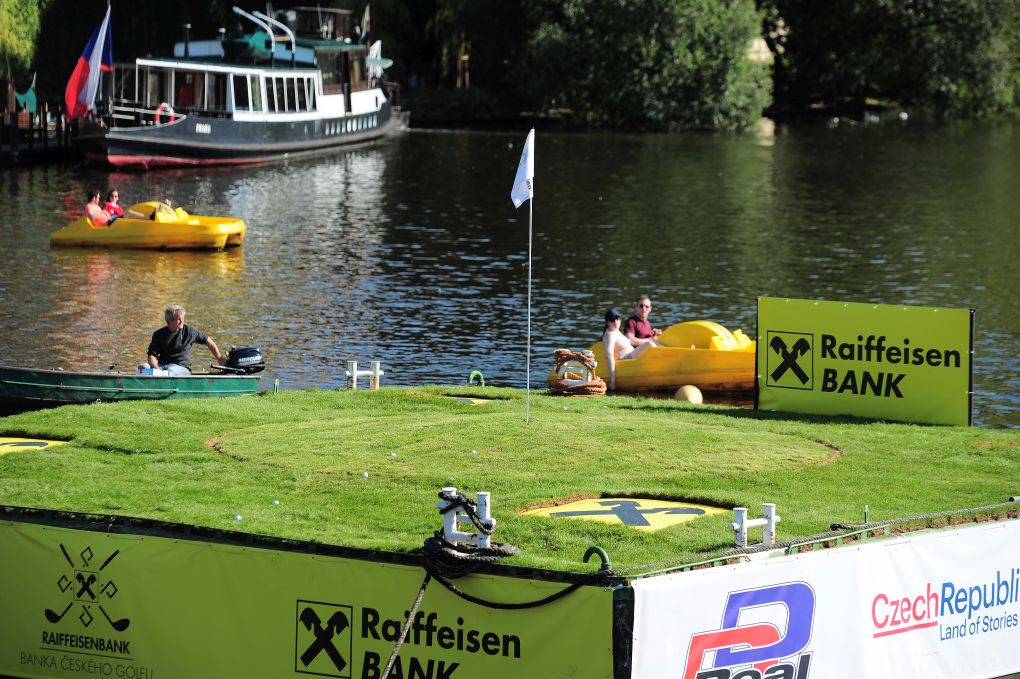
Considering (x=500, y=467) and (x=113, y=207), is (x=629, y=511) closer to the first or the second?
(x=500, y=467)

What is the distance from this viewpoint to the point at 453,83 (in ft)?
291

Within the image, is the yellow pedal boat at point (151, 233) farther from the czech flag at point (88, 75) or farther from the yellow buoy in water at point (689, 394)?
the yellow buoy in water at point (689, 394)

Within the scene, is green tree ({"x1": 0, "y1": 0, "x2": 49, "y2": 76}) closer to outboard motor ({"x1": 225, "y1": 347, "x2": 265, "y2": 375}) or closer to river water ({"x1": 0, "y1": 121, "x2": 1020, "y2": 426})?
river water ({"x1": 0, "y1": 121, "x2": 1020, "y2": 426})

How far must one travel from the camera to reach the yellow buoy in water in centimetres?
2377

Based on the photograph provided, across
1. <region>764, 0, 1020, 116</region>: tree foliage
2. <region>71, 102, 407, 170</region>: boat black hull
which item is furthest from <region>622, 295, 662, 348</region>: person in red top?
<region>764, 0, 1020, 116</region>: tree foliage

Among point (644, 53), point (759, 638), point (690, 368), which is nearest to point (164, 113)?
point (644, 53)

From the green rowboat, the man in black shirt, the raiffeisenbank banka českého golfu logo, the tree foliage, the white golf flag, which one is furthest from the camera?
the tree foliage

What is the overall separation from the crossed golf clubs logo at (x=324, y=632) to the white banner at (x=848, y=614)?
91.7 inches

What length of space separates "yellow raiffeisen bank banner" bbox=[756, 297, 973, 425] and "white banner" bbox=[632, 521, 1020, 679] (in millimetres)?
6991

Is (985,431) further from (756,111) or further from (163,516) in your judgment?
(756,111)

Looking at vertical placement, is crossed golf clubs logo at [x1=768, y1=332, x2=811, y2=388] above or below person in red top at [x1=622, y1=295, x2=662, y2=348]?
above

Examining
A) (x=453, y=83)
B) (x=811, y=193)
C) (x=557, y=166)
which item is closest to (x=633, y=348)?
(x=811, y=193)

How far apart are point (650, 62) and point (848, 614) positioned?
216 feet

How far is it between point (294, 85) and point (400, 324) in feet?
122
